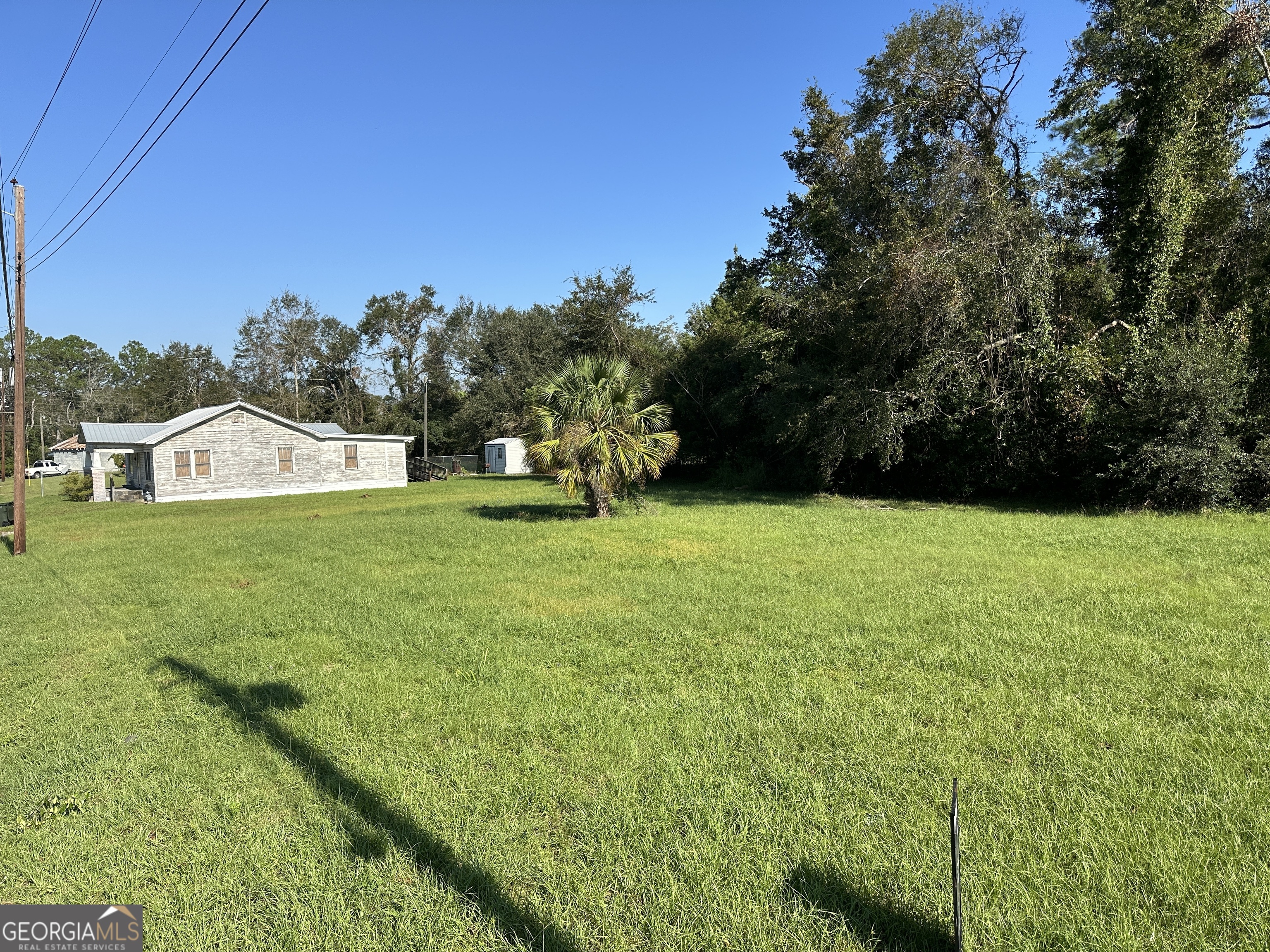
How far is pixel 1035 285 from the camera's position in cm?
1363

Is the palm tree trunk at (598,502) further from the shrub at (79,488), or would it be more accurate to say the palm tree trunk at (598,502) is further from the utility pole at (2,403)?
the shrub at (79,488)

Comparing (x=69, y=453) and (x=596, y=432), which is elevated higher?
(x=69, y=453)

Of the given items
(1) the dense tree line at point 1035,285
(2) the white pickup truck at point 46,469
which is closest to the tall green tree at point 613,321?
(1) the dense tree line at point 1035,285

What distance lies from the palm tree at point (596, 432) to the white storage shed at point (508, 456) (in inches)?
865

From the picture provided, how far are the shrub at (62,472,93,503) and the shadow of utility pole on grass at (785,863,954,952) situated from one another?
29.8 meters

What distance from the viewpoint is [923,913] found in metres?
2.13

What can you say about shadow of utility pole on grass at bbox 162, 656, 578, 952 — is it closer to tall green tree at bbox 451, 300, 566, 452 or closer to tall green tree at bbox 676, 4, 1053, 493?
tall green tree at bbox 676, 4, 1053, 493

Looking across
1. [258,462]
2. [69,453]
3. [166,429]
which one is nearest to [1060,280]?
[258,462]

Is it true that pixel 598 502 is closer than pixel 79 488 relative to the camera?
Yes

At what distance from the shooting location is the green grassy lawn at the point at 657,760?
87.3 inches

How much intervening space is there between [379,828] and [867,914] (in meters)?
1.95

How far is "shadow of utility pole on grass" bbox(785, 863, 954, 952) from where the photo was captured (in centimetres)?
204

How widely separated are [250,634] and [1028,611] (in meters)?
→ 6.94

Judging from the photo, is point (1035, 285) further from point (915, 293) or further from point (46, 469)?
point (46, 469)
